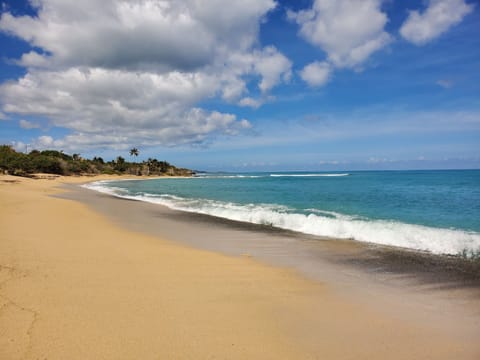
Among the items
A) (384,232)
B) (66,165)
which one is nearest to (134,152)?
(66,165)

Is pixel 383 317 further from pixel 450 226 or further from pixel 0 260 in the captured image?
pixel 450 226

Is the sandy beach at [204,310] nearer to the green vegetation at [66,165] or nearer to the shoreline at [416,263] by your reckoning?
the shoreline at [416,263]

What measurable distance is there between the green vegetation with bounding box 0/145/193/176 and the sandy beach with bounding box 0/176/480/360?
234 feet

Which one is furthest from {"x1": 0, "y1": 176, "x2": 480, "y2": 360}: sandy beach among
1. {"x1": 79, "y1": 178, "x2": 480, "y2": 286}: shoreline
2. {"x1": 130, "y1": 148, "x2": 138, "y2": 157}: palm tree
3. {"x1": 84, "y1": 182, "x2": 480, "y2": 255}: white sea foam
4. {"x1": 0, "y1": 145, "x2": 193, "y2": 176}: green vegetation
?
{"x1": 130, "y1": 148, "x2": 138, "y2": 157}: palm tree

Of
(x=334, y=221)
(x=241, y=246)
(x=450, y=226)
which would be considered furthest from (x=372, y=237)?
(x=241, y=246)

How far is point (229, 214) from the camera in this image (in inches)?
680

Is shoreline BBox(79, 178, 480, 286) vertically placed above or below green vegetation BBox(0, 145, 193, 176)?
below

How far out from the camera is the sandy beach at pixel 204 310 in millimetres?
3490

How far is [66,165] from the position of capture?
80562 millimetres

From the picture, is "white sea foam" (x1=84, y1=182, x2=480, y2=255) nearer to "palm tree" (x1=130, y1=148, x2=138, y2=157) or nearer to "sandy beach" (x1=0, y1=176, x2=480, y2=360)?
"sandy beach" (x1=0, y1=176, x2=480, y2=360)

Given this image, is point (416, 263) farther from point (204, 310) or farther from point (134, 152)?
point (134, 152)

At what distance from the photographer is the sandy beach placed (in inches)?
137

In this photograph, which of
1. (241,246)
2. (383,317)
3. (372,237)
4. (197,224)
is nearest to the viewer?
(383,317)

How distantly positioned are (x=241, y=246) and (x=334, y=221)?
562 cm
